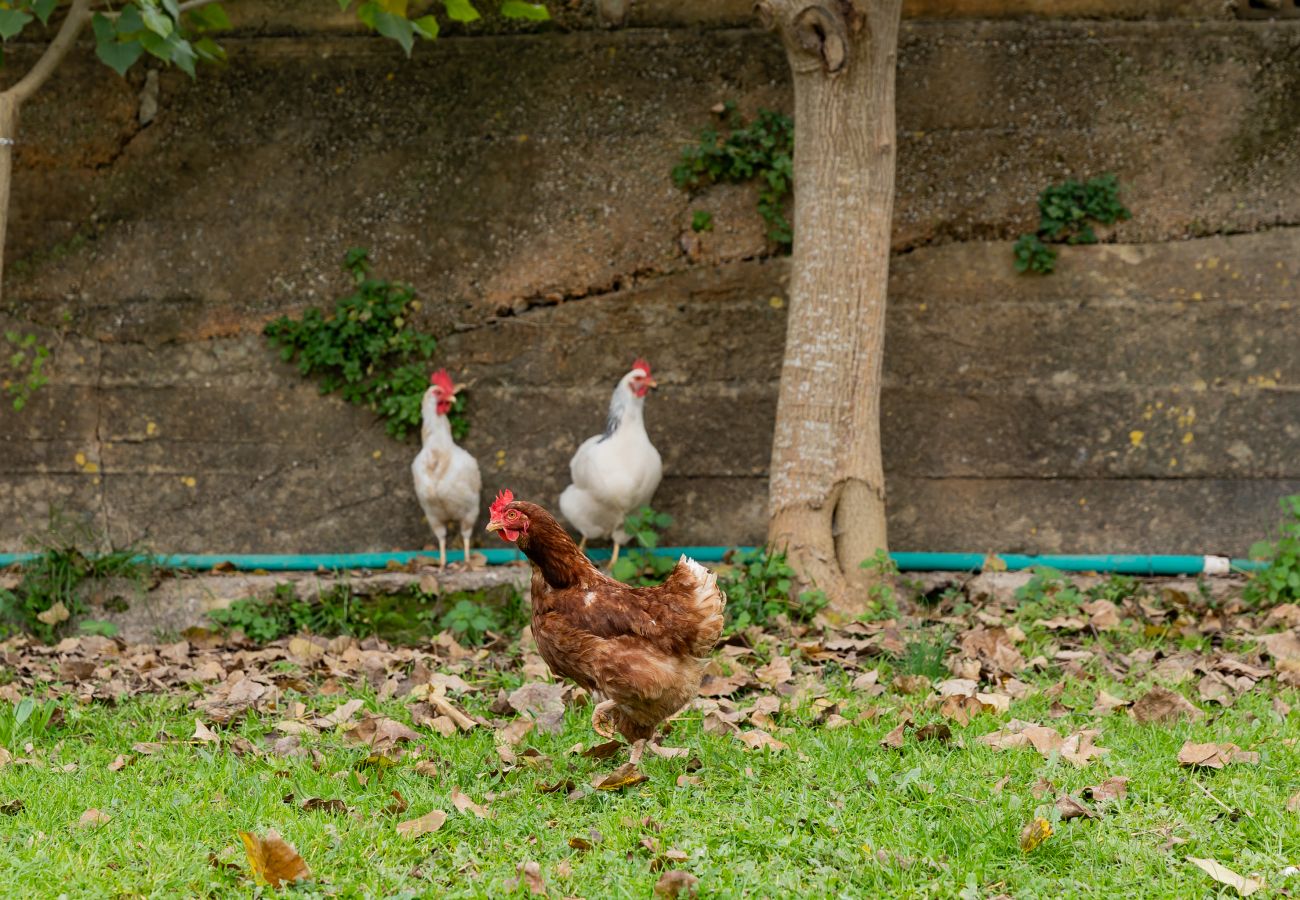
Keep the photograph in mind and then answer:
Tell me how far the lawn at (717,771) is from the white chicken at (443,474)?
971mm

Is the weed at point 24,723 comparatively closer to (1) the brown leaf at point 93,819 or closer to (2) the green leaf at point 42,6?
(1) the brown leaf at point 93,819

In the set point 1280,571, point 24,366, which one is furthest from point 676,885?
point 24,366

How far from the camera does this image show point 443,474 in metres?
5.63

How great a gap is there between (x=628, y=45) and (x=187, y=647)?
347cm

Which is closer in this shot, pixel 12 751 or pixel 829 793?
pixel 829 793

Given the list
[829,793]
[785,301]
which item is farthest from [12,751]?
[785,301]

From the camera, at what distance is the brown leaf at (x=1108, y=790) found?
2905mm

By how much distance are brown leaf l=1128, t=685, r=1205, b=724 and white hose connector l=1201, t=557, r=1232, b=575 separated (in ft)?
7.10

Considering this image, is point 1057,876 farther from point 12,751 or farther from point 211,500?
point 211,500

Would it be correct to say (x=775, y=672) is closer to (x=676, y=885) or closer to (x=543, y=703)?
(x=543, y=703)

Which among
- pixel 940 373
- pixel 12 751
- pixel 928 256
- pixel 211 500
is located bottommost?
pixel 12 751

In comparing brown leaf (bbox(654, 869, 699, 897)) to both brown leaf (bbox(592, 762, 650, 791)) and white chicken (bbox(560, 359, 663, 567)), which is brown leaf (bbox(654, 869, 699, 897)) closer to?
brown leaf (bbox(592, 762, 650, 791))

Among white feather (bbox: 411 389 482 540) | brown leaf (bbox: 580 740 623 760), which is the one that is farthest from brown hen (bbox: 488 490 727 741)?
white feather (bbox: 411 389 482 540)

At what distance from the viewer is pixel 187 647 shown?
4.93 meters
